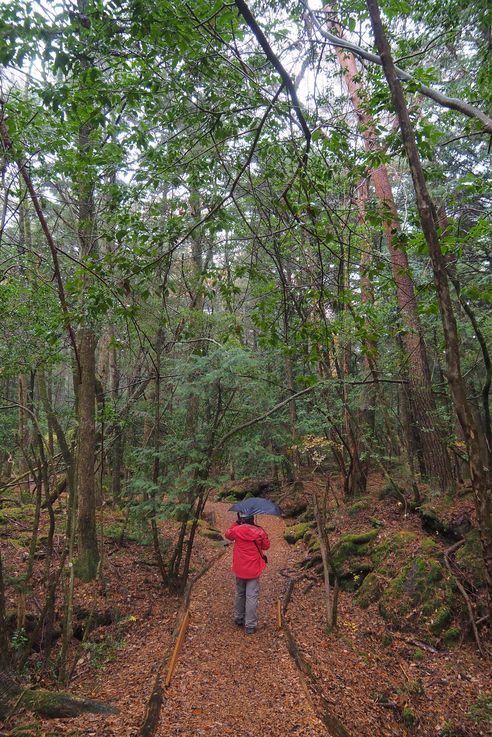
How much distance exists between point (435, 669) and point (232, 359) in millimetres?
4670

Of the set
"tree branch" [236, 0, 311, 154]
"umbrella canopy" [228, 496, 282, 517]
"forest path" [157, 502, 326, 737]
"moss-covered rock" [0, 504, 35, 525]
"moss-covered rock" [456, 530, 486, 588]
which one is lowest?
"forest path" [157, 502, 326, 737]

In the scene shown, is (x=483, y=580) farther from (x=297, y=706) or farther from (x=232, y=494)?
(x=232, y=494)

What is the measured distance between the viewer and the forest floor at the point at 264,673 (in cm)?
414

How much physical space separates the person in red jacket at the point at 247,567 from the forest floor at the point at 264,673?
23cm

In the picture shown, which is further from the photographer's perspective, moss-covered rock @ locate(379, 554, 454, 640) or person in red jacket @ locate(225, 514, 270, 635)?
person in red jacket @ locate(225, 514, 270, 635)

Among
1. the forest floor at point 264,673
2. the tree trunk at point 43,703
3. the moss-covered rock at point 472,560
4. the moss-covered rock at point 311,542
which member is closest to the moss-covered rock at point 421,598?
the forest floor at point 264,673

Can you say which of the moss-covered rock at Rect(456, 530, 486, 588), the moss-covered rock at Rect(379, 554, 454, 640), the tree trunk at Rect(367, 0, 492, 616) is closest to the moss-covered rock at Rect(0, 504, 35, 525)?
the moss-covered rock at Rect(379, 554, 454, 640)

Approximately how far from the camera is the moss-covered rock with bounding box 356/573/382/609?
22.6 ft

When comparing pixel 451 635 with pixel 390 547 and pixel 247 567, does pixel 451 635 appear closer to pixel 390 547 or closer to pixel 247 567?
pixel 390 547

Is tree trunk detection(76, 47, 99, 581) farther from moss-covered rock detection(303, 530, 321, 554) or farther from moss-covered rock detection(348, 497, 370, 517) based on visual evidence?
moss-covered rock detection(348, 497, 370, 517)

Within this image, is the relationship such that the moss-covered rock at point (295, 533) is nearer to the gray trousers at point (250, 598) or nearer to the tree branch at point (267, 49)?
the gray trousers at point (250, 598)

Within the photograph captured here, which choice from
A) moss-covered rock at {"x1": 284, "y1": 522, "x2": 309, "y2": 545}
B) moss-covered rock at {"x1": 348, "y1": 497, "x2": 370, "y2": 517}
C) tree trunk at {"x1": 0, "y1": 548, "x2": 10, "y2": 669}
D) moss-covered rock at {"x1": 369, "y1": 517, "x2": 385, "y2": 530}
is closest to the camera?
tree trunk at {"x1": 0, "y1": 548, "x2": 10, "y2": 669}

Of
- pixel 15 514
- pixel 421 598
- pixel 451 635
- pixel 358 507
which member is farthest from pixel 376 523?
pixel 15 514

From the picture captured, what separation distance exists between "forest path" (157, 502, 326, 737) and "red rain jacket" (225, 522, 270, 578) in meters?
0.90
